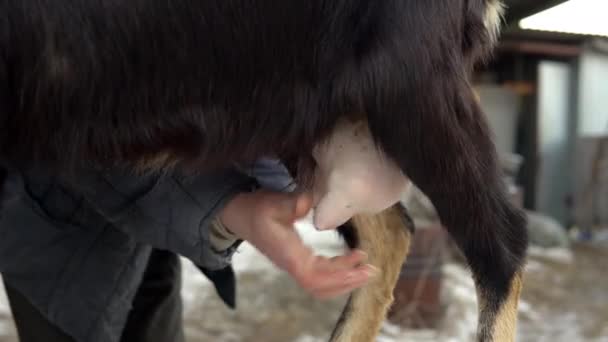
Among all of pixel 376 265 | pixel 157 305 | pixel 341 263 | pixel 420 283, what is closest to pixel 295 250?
pixel 341 263

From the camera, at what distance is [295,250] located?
2.21ft

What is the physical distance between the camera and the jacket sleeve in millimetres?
714

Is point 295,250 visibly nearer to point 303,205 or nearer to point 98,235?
point 303,205

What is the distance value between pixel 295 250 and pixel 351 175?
0.33 feet

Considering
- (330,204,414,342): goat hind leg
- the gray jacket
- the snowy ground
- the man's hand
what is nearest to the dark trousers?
the gray jacket

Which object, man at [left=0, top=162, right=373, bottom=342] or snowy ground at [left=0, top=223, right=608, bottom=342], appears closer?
man at [left=0, top=162, right=373, bottom=342]

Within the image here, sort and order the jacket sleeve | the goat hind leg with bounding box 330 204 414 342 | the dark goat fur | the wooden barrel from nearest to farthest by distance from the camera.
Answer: the dark goat fur, the jacket sleeve, the goat hind leg with bounding box 330 204 414 342, the wooden barrel

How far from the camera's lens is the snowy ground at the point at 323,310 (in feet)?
7.09

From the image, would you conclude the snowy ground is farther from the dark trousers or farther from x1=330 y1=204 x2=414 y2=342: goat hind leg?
x1=330 y1=204 x2=414 y2=342: goat hind leg

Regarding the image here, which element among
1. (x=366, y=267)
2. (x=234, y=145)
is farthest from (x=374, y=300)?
(x=234, y=145)

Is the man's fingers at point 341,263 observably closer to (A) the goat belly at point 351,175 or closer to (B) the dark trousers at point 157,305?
(A) the goat belly at point 351,175

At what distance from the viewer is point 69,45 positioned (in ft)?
1.94

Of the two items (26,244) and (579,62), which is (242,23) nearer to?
(26,244)

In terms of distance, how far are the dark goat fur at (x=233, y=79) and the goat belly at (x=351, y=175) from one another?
0.02 m
